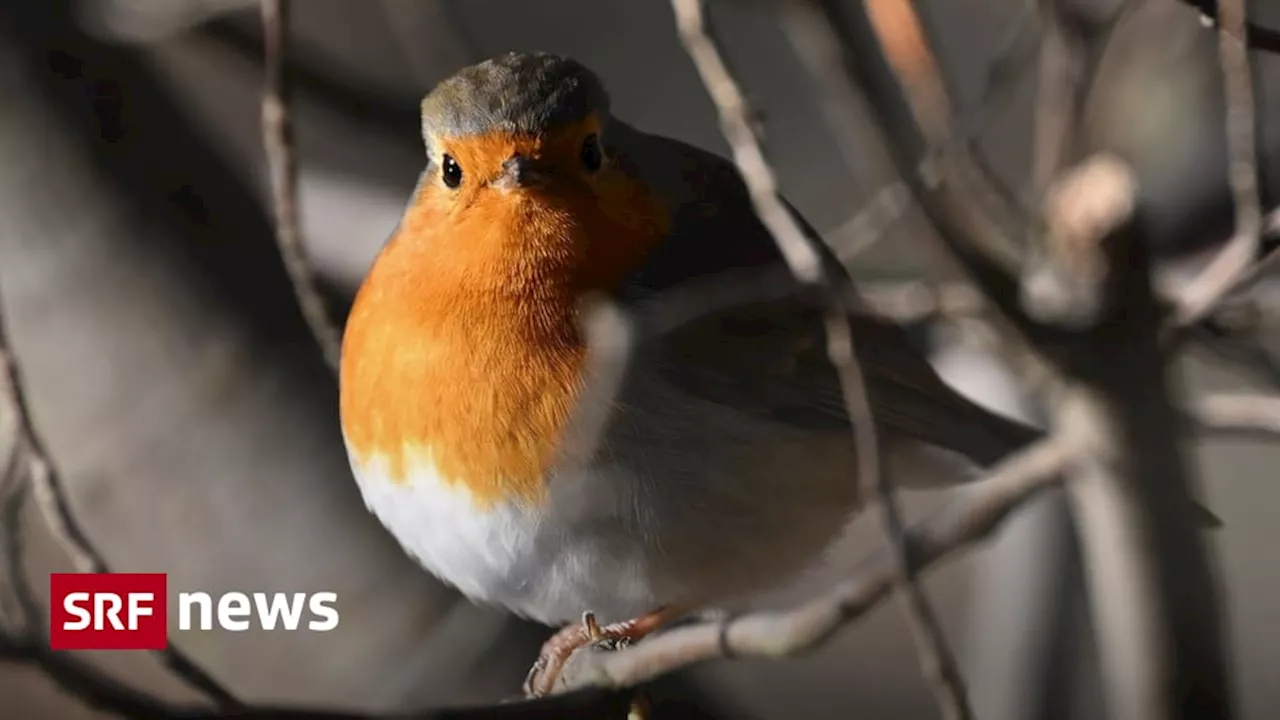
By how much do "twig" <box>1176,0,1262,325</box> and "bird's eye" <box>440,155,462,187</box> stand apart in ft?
1.95

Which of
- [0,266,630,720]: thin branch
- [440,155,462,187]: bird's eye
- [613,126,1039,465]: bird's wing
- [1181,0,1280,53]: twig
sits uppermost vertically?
[440,155,462,187]: bird's eye

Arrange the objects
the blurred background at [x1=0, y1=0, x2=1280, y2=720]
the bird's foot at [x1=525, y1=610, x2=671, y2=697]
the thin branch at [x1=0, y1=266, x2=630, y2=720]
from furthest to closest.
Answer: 1. the blurred background at [x1=0, y1=0, x2=1280, y2=720]
2. the bird's foot at [x1=525, y1=610, x2=671, y2=697]
3. the thin branch at [x1=0, y1=266, x2=630, y2=720]

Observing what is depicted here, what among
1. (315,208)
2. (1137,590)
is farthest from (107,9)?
(1137,590)

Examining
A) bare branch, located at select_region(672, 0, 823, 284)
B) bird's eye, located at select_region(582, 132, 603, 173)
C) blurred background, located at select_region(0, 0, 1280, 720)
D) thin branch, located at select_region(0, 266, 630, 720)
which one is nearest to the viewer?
thin branch, located at select_region(0, 266, 630, 720)

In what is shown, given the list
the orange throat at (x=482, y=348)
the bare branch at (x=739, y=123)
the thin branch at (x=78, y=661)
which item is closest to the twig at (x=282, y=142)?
the orange throat at (x=482, y=348)

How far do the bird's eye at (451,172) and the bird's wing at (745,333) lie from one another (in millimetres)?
137

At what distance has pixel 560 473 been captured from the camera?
51.9 inches

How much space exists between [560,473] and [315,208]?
2.05 feet

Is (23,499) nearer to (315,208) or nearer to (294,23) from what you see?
(315,208)

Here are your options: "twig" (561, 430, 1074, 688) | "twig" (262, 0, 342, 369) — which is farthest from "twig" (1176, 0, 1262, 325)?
"twig" (262, 0, 342, 369)

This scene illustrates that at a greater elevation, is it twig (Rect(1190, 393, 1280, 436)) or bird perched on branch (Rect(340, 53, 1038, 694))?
bird perched on branch (Rect(340, 53, 1038, 694))

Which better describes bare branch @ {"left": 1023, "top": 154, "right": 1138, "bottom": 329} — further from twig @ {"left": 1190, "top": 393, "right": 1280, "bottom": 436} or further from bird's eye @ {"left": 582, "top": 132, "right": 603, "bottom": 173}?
bird's eye @ {"left": 582, "top": 132, "right": 603, "bottom": 173}

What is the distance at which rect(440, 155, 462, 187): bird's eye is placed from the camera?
136 cm

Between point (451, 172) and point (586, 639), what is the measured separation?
0.46 metres
